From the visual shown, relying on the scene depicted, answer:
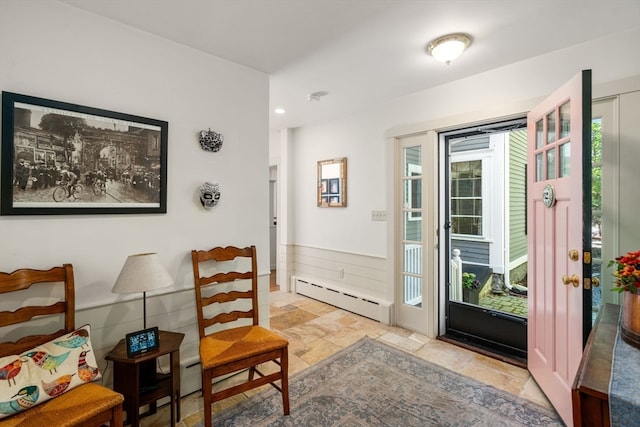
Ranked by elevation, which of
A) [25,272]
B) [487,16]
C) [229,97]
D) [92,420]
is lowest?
[92,420]

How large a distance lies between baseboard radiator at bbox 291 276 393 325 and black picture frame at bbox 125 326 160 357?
7.61ft

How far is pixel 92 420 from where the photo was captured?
127cm

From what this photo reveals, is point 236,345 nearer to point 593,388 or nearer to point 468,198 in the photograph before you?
point 593,388

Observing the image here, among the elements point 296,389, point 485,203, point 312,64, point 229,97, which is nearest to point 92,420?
point 296,389

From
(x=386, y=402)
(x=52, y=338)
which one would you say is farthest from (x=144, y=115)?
(x=386, y=402)

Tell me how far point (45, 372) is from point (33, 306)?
412 millimetres

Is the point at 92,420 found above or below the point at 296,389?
above

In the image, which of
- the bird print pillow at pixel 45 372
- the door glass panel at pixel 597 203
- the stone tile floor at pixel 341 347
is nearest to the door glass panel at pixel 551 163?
the door glass panel at pixel 597 203

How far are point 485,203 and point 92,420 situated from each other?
468cm

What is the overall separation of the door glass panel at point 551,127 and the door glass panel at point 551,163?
0.07 m

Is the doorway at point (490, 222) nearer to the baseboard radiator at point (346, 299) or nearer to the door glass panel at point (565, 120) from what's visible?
the baseboard radiator at point (346, 299)

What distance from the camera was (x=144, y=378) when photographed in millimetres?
1784

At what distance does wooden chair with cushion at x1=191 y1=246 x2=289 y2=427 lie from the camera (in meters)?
1.70

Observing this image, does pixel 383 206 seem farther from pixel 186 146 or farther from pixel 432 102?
pixel 186 146
